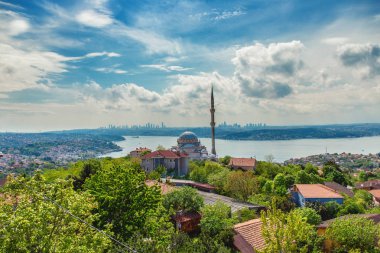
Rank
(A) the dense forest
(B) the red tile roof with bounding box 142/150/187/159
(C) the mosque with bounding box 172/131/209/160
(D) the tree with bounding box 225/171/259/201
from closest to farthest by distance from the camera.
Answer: (A) the dense forest → (D) the tree with bounding box 225/171/259/201 → (B) the red tile roof with bounding box 142/150/187/159 → (C) the mosque with bounding box 172/131/209/160

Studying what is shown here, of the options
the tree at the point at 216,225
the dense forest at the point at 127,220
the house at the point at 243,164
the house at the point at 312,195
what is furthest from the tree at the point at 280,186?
the house at the point at 243,164

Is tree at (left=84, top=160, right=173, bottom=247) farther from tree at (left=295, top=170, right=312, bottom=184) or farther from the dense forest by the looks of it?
tree at (left=295, top=170, right=312, bottom=184)

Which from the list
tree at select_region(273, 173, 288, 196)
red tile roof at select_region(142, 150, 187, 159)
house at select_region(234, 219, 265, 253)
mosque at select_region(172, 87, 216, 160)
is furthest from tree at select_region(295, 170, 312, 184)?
mosque at select_region(172, 87, 216, 160)

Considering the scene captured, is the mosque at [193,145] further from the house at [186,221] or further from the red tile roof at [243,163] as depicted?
the house at [186,221]

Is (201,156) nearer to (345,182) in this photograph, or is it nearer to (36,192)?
(345,182)


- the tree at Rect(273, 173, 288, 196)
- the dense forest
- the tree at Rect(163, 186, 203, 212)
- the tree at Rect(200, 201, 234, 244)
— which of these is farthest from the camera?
the tree at Rect(273, 173, 288, 196)
